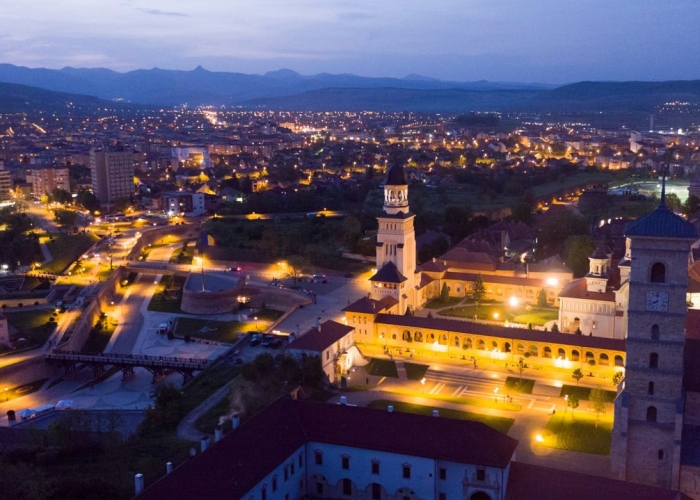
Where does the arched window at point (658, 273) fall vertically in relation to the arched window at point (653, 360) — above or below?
above

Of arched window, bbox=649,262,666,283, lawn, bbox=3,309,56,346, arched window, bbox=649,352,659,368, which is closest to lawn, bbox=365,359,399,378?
arched window, bbox=649,352,659,368

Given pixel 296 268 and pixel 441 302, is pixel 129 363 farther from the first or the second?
pixel 441 302

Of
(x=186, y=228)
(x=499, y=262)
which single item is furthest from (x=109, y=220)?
(x=499, y=262)

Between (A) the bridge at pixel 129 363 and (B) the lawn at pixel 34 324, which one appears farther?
(B) the lawn at pixel 34 324

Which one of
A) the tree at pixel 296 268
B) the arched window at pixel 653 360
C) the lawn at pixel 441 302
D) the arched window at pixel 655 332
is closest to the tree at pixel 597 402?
the arched window at pixel 653 360

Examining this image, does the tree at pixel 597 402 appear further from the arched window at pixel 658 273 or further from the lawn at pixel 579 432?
the arched window at pixel 658 273

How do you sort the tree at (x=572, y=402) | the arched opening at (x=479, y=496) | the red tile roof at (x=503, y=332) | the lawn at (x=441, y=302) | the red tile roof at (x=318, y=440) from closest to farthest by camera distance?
the red tile roof at (x=318, y=440), the arched opening at (x=479, y=496), the tree at (x=572, y=402), the red tile roof at (x=503, y=332), the lawn at (x=441, y=302)

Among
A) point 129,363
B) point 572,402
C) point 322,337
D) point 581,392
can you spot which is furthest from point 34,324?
point 572,402
